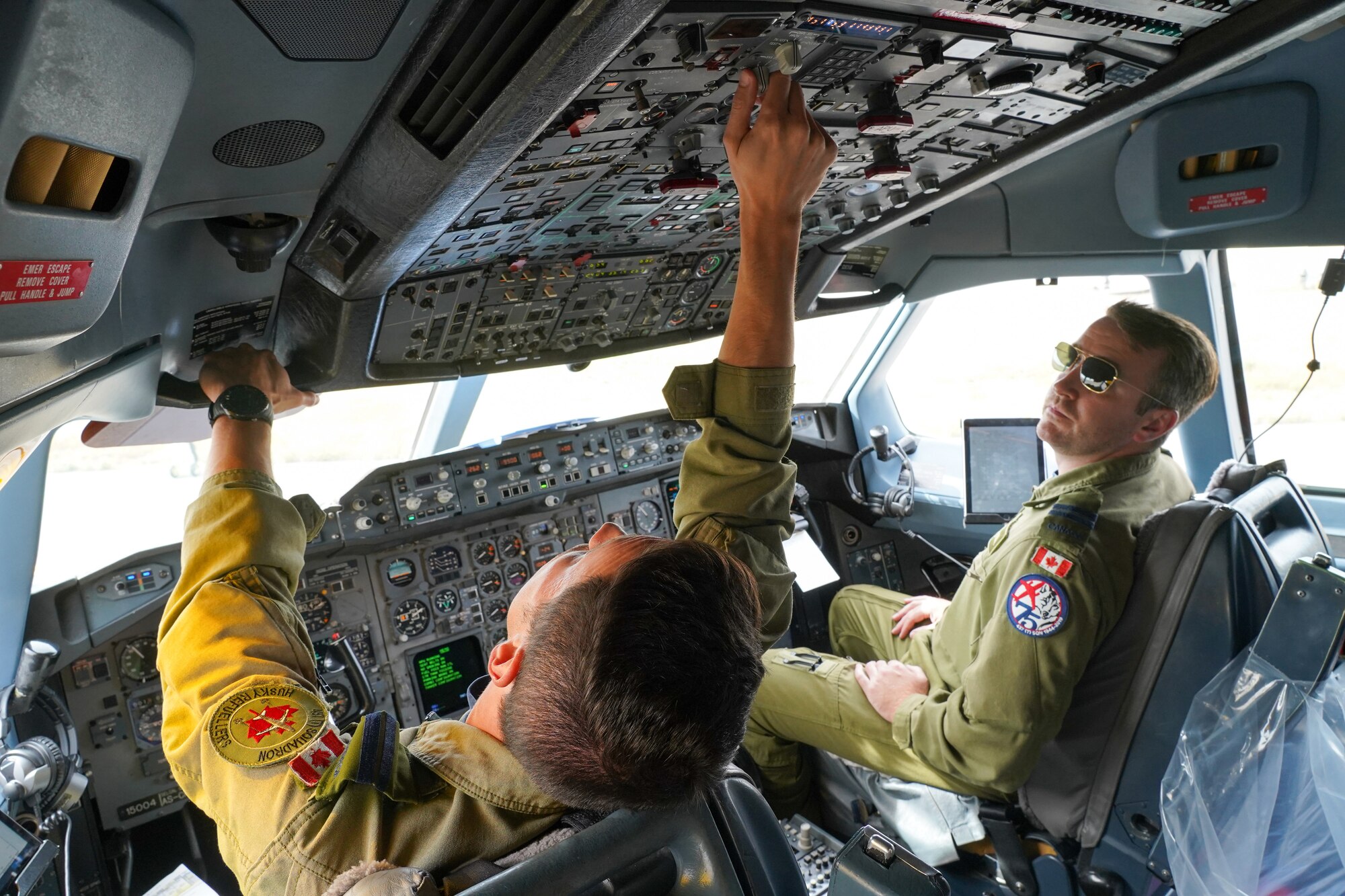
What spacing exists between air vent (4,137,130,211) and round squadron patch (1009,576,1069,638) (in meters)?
1.88

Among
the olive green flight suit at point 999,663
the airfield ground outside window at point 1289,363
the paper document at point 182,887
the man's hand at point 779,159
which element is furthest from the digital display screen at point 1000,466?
the paper document at point 182,887

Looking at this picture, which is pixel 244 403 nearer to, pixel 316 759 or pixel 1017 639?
pixel 316 759

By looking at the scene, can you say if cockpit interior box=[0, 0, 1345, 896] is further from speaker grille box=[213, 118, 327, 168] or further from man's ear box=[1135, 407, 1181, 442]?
man's ear box=[1135, 407, 1181, 442]

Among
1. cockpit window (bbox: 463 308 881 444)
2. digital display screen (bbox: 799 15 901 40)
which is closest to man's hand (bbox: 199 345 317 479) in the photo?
digital display screen (bbox: 799 15 901 40)

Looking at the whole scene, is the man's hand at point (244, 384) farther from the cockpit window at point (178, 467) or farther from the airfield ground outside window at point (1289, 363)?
the airfield ground outside window at point (1289, 363)

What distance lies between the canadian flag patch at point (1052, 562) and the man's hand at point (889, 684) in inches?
22.3

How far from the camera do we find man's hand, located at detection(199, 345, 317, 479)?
1.35m

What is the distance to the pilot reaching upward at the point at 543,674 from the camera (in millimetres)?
845

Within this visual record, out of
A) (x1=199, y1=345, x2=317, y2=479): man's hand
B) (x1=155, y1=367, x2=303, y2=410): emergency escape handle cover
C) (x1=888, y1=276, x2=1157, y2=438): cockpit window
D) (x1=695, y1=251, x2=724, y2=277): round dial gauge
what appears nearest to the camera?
(x1=199, y1=345, x2=317, y2=479): man's hand

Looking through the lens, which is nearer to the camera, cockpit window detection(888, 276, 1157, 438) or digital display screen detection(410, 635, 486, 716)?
digital display screen detection(410, 635, 486, 716)

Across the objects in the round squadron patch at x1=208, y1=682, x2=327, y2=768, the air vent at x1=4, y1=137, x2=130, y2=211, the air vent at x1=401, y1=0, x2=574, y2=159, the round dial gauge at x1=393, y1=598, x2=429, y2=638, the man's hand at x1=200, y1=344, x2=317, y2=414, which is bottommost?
the round dial gauge at x1=393, y1=598, x2=429, y2=638

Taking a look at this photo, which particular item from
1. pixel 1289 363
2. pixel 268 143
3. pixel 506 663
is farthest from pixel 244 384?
pixel 1289 363

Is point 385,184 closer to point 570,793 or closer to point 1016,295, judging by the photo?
point 570,793

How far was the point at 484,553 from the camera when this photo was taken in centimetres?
340
